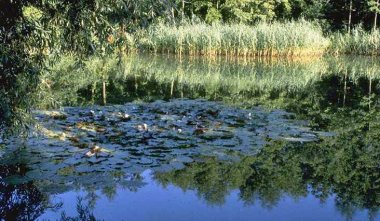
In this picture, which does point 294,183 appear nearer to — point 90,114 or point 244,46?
point 90,114

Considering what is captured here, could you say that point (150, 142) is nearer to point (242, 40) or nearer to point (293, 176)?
point (293, 176)

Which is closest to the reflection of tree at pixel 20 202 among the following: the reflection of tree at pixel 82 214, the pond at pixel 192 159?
the pond at pixel 192 159

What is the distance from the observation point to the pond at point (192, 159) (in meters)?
4.79

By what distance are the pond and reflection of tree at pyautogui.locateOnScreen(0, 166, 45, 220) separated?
0.01 meters

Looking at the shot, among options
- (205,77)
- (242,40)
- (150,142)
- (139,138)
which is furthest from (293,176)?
(242,40)

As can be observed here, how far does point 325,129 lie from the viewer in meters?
8.15

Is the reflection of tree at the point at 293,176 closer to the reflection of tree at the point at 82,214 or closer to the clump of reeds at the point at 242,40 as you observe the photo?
the reflection of tree at the point at 82,214

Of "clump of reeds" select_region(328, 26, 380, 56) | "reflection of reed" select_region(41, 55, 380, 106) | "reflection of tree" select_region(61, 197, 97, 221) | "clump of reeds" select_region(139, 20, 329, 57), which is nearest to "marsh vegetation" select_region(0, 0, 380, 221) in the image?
"reflection of tree" select_region(61, 197, 97, 221)

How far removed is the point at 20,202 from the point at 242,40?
1844 centimetres

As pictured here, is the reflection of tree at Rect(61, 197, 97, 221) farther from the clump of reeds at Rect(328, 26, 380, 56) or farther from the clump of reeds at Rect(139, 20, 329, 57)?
the clump of reeds at Rect(328, 26, 380, 56)

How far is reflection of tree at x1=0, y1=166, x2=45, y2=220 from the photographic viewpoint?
4.48 m

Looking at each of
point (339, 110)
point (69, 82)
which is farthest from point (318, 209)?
point (69, 82)

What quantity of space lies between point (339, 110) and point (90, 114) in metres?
5.53

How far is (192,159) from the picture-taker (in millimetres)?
6070
